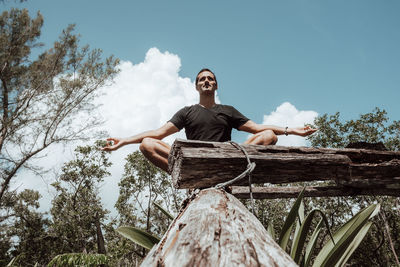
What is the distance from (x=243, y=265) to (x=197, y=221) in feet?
0.92

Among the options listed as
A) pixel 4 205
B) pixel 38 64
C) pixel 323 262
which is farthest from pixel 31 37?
pixel 323 262

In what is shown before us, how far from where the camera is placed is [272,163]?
1.87m

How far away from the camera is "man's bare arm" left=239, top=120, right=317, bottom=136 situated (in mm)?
2686

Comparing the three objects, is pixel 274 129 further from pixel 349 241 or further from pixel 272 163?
pixel 349 241

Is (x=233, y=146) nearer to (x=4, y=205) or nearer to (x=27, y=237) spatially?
(x=4, y=205)

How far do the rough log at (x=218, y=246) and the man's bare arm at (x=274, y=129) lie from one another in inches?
78.2

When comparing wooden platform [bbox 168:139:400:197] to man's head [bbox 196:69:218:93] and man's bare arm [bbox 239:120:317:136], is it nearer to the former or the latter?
man's bare arm [bbox 239:120:317:136]

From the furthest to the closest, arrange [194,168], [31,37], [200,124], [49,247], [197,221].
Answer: [49,247], [31,37], [200,124], [194,168], [197,221]

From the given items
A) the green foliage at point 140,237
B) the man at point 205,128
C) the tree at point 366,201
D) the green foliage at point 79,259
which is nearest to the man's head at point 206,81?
the man at point 205,128

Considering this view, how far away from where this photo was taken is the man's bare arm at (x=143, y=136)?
2.45m

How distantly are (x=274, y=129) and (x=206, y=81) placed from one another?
0.98m

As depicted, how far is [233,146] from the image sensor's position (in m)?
1.80

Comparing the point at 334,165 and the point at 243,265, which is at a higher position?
the point at 334,165

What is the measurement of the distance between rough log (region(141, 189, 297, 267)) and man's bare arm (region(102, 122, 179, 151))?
5.59ft
